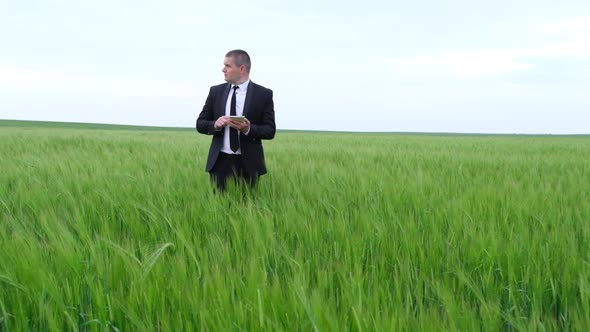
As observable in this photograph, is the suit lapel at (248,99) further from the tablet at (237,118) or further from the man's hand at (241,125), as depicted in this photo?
the tablet at (237,118)

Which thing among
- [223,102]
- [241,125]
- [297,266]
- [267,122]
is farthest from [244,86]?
[297,266]

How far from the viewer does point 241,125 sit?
298 cm

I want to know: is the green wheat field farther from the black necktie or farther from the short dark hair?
the short dark hair

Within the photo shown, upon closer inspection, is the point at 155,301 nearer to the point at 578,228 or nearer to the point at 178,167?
the point at 578,228

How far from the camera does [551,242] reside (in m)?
1.88

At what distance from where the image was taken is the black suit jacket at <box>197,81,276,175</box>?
327 cm

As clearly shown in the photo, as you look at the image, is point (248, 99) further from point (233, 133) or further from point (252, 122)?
point (233, 133)

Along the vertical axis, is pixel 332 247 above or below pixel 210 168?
below

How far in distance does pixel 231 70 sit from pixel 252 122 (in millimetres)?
435

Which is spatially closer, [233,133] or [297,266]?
[297,266]

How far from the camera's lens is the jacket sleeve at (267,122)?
325 centimetres

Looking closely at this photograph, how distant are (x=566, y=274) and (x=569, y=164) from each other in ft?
18.4

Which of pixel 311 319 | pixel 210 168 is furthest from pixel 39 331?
pixel 210 168

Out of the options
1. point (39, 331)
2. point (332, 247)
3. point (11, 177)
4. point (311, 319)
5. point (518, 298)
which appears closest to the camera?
point (311, 319)
